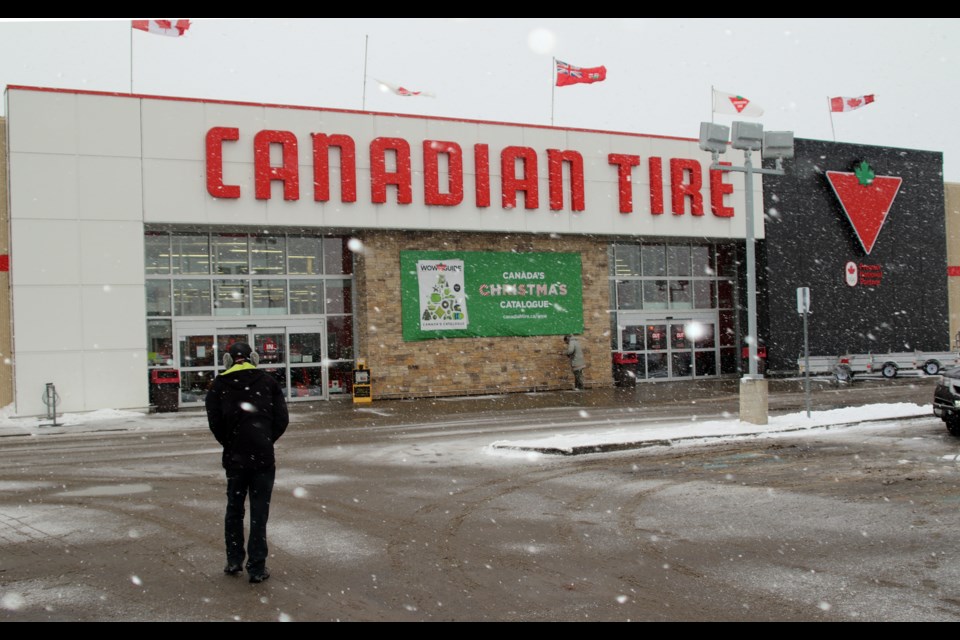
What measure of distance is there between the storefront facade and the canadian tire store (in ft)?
0.17

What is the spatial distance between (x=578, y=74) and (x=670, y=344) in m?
10.3

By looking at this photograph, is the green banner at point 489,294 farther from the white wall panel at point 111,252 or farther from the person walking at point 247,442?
the person walking at point 247,442

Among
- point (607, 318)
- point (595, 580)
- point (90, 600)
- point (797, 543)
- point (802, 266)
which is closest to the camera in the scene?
point (90, 600)

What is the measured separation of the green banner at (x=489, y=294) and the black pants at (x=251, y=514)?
1999cm

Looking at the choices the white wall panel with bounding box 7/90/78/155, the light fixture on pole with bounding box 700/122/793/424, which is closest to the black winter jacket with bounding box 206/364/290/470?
the light fixture on pole with bounding box 700/122/793/424

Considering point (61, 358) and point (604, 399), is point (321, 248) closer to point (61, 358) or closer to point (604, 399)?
point (61, 358)

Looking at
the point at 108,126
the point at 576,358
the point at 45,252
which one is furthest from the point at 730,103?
the point at 45,252

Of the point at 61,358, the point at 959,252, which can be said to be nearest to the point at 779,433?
the point at 61,358

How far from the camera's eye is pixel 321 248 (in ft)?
89.6

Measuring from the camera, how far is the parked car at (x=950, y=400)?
14469mm

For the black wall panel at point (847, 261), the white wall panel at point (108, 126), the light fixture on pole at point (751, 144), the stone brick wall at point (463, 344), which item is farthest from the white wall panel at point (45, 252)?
the black wall panel at point (847, 261)

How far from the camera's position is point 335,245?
90.1 feet

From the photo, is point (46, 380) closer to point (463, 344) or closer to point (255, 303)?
point (255, 303)
